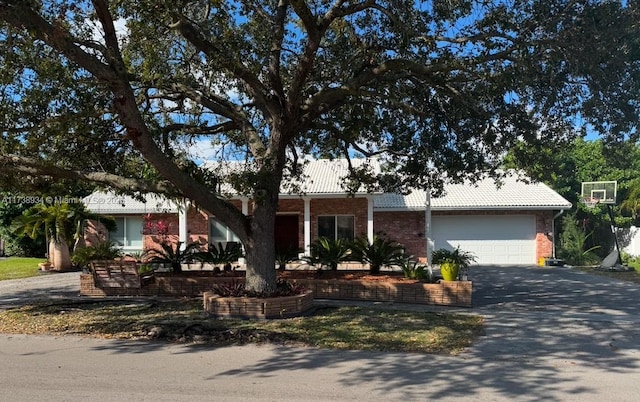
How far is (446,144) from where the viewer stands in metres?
11.5

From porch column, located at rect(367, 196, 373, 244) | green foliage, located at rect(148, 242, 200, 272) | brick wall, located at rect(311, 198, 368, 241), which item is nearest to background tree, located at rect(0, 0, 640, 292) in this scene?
green foliage, located at rect(148, 242, 200, 272)

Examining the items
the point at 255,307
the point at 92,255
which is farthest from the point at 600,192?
the point at 92,255

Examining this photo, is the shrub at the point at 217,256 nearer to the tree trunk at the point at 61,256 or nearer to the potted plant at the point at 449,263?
the potted plant at the point at 449,263

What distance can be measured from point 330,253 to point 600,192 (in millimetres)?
13528

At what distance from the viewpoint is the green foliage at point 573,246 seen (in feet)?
76.8

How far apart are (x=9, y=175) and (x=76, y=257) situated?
15.2 feet

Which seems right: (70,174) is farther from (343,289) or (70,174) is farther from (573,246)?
(573,246)

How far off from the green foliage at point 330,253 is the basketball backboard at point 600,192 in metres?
12.8

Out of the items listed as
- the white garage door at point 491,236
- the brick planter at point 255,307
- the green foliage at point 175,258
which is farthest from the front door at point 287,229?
the brick planter at point 255,307

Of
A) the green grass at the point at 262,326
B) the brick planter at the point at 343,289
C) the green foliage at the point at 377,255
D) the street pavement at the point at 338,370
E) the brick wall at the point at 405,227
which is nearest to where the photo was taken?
the street pavement at the point at 338,370

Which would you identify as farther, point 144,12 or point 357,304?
point 357,304

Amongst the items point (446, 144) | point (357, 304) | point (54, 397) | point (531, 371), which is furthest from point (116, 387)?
point (446, 144)

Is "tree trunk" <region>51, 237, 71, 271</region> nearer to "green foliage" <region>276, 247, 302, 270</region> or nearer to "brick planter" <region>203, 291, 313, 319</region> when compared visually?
"green foliage" <region>276, 247, 302, 270</region>

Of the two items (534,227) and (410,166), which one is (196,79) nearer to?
(410,166)
